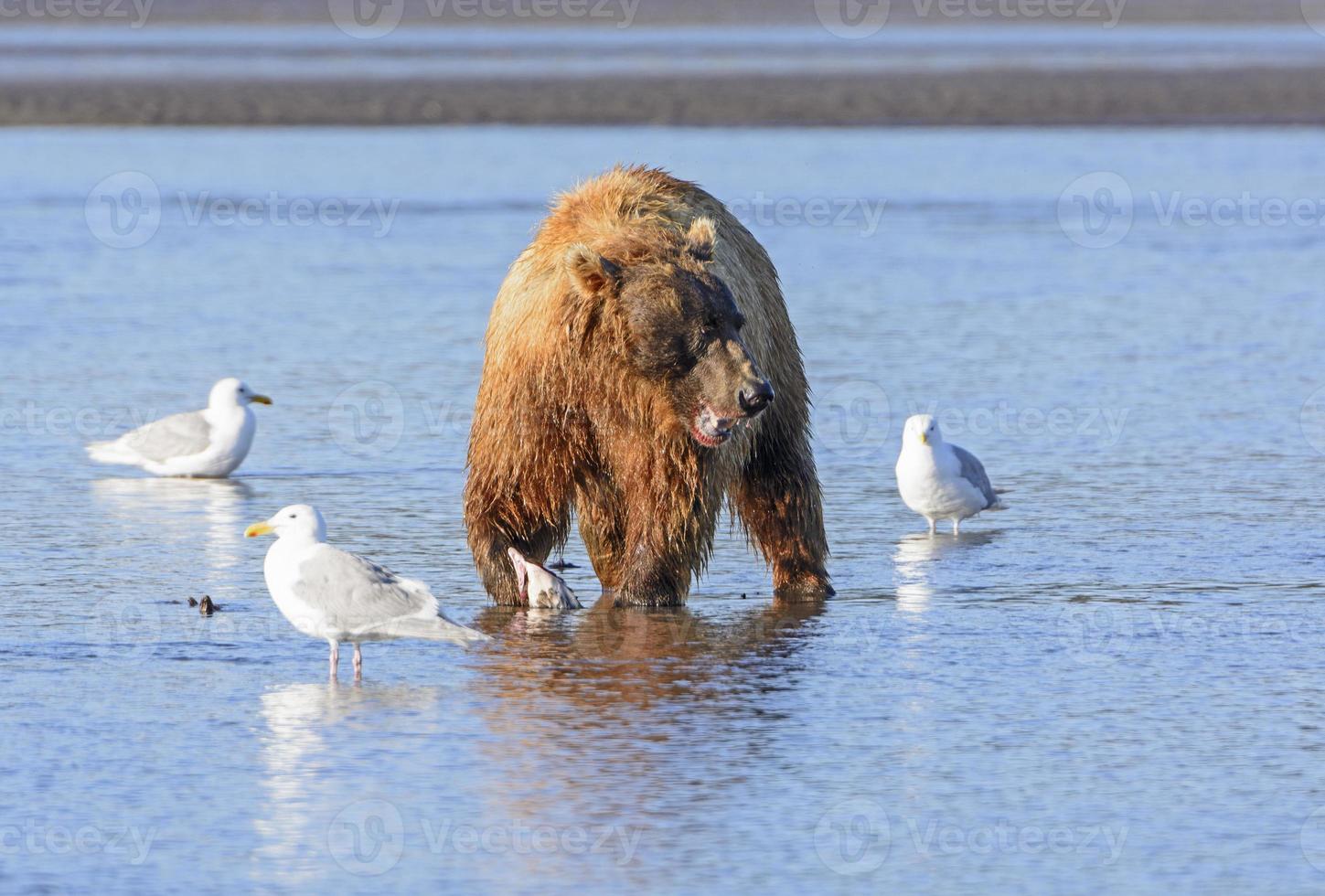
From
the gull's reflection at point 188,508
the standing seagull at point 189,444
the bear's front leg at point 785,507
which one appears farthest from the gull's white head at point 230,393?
the bear's front leg at point 785,507

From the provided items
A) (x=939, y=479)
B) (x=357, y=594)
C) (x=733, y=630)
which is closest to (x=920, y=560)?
(x=939, y=479)

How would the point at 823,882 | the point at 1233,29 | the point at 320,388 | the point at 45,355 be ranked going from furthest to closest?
the point at 1233,29, the point at 45,355, the point at 320,388, the point at 823,882

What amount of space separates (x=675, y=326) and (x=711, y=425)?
0.38 meters

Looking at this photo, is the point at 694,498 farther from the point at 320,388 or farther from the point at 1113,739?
the point at 320,388

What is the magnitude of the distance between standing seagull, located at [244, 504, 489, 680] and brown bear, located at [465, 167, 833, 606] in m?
1.08

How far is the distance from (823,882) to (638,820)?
617 mm

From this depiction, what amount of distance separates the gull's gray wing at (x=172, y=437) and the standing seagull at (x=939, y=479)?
360cm

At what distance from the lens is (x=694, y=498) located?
814 cm

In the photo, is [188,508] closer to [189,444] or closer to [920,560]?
[189,444]

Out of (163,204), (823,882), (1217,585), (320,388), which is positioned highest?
(163,204)

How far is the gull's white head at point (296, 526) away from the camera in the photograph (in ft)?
24.5

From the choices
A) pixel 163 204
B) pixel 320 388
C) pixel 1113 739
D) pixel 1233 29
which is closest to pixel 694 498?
pixel 1113 739

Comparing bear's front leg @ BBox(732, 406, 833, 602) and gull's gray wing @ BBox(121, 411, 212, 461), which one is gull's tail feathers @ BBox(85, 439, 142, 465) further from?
bear's front leg @ BBox(732, 406, 833, 602)

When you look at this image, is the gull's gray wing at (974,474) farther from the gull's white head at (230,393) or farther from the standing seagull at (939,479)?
the gull's white head at (230,393)
